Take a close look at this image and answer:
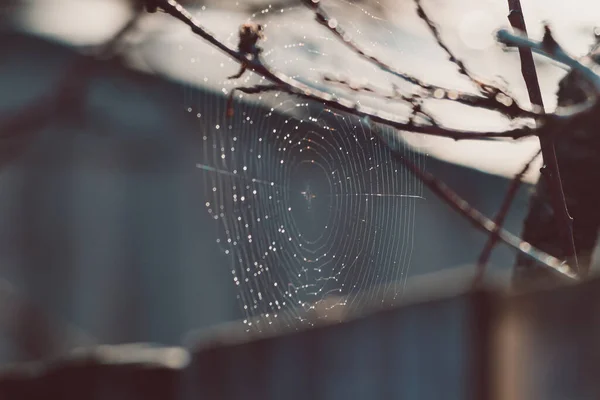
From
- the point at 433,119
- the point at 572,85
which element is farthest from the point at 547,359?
the point at 433,119

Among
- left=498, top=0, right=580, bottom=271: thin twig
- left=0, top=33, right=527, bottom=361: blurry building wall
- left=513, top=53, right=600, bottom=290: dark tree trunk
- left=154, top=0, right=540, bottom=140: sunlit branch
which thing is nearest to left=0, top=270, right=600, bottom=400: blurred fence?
left=513, top=53, right=600, bottom=290: dark tree trunk

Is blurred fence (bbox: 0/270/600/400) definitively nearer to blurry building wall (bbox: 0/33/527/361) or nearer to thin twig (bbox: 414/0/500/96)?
→ thin twig (bbox: 414/0/500/96)

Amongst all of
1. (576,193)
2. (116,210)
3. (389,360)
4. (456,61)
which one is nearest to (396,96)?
(456,61)

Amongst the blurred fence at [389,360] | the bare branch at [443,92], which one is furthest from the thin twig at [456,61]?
the blurred fence at [389,360]

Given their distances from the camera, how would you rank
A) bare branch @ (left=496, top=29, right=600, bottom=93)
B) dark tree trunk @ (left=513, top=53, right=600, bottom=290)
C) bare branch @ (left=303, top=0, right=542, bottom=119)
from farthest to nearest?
dark tree trunk @ (left=513, top=53, right=600, bottom=290) < bare branch @ (left=303, top=0, right=542, bottom=119) < bare branch @ (left=496, top=29, right=600, bottom=93)

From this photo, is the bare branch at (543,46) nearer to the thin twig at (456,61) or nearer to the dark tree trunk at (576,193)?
the thin twig at (456,61)

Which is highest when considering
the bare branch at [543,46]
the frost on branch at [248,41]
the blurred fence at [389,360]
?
the frost on branch at [248,41]
